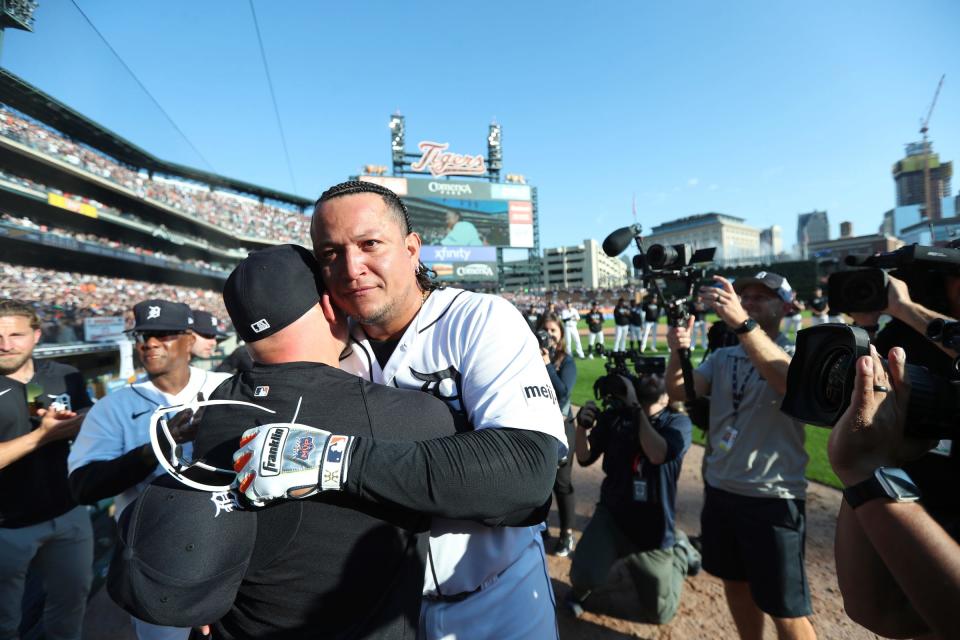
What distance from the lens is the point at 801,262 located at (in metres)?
43.2

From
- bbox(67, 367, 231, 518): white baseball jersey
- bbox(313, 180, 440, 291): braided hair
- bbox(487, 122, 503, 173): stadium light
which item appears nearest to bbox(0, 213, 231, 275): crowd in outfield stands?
bbox(67, 367, 231, 518): white baseball jersey

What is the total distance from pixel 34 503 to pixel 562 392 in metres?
4.18

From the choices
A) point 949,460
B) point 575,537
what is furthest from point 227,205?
point 949,460

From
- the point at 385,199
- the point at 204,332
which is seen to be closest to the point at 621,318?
the point at 204,332

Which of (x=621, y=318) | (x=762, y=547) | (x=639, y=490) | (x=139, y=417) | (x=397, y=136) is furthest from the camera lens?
(x=397, y=136)

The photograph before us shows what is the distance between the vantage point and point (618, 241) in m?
3.03

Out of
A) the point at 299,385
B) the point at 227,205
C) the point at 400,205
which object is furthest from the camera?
the point at 227,205

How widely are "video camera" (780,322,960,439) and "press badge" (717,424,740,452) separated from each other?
158cm

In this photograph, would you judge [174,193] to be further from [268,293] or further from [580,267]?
[580,267]

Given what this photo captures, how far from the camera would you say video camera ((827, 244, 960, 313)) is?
1.42 meters

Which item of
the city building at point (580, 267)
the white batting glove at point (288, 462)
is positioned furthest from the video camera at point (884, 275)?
the city building at point (580, 267)

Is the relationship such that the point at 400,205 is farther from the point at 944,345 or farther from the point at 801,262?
the point at 801,262

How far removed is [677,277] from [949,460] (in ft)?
6.40

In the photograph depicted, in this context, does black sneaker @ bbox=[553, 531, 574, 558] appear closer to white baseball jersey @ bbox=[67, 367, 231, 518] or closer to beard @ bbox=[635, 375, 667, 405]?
beard @ bbox=[635, 375, 667, 405]
